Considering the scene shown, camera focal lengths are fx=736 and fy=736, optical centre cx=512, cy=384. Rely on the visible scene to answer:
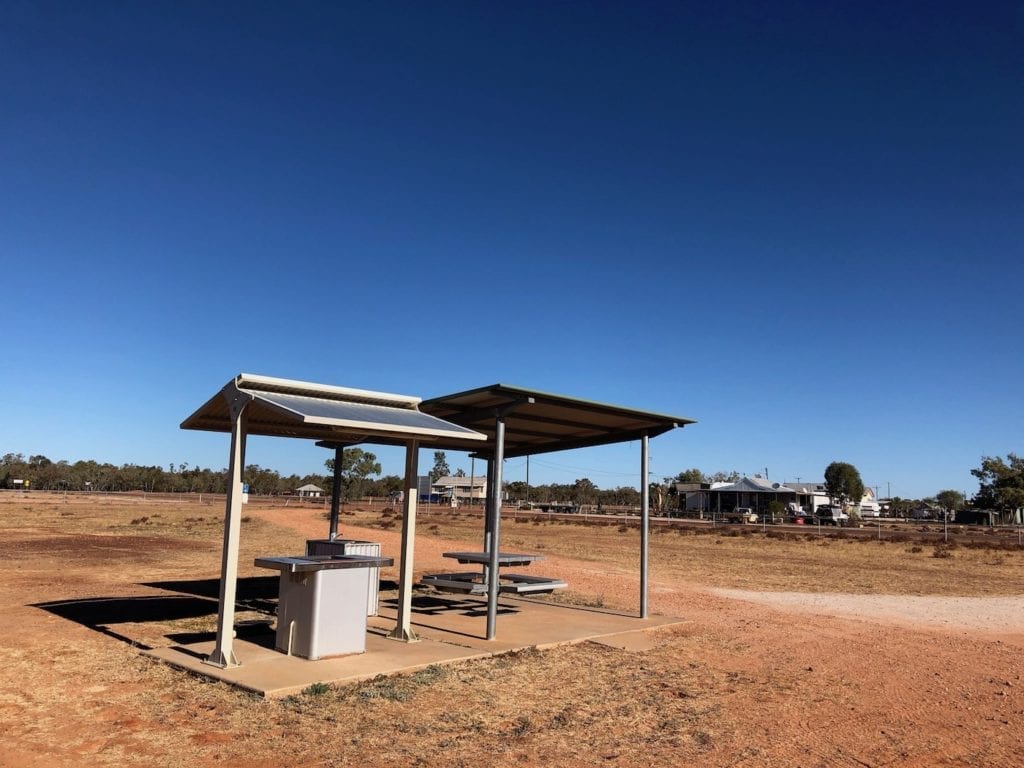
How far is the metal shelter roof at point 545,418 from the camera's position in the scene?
9.50 metres

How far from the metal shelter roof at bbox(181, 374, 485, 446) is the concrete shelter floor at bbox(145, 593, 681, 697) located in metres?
2.35

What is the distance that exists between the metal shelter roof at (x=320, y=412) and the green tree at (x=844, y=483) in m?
104

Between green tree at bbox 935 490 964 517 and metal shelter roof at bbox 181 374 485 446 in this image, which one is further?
green tree at bbox 935 490 964 517

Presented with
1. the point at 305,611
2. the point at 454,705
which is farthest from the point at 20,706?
the point at 454,705

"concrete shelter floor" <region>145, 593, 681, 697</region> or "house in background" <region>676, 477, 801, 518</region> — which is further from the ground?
"house in background" <region>676, 477, 801, 518</region>

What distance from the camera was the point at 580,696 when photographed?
22.0 ft

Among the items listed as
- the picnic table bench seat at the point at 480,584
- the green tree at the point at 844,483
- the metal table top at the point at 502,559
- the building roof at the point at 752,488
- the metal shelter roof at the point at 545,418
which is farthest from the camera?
the green tree at the point at 844,483

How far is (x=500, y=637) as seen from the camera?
9336 mm

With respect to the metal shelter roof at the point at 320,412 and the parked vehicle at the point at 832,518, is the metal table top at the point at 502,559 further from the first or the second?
the parked vehicle at the point at 832,518

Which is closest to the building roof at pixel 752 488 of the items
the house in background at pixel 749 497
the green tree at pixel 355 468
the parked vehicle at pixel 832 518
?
the house in background at pixel 749 497

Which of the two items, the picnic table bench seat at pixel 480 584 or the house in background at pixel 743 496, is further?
the house in background at pixel 743 496

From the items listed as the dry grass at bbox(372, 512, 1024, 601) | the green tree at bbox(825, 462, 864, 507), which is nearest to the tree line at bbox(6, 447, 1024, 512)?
the green tree at bbox(825, 462, 864, 507)

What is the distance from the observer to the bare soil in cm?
520

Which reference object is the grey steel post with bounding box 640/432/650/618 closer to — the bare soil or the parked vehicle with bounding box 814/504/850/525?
the bare soil
